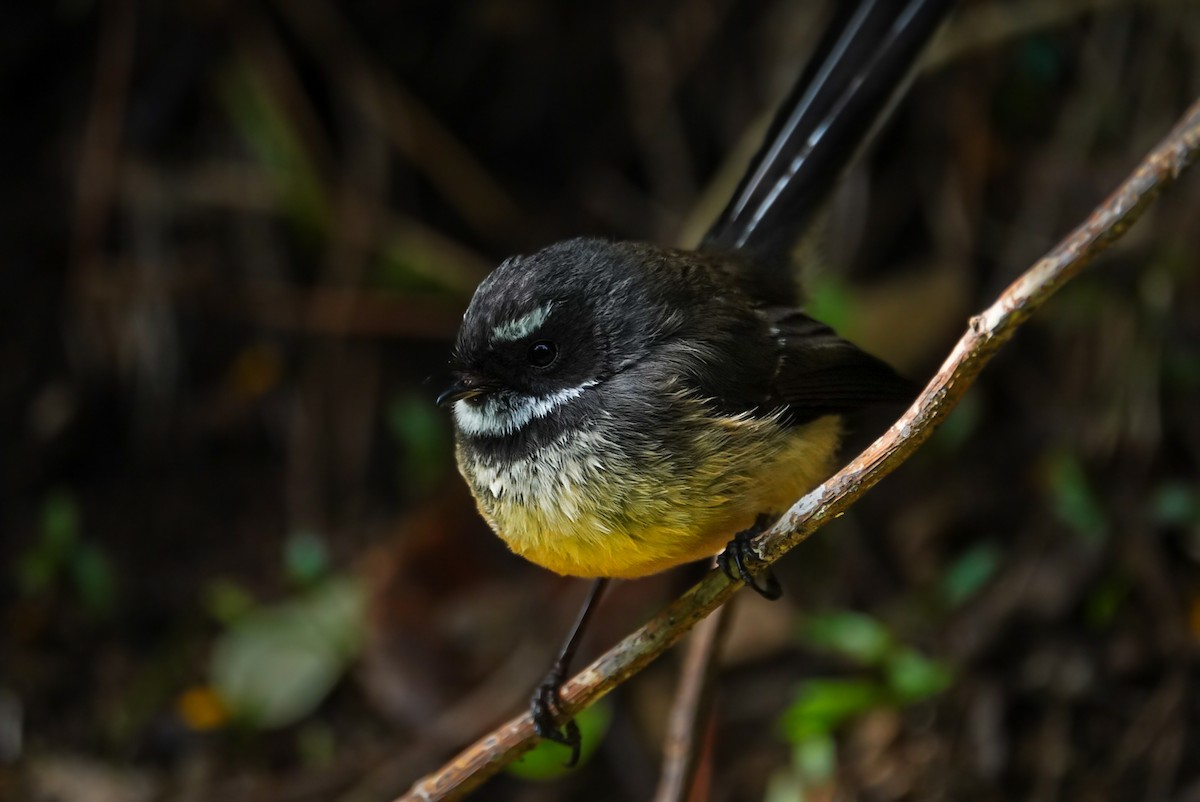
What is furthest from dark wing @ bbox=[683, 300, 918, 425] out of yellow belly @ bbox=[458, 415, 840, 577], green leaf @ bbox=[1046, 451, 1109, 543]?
green leaf @ bbox=[1046, 451, 1109, 543]

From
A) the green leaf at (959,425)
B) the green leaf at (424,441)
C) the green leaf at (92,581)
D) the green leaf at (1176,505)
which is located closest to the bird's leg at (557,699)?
the green leaf at (424,441)

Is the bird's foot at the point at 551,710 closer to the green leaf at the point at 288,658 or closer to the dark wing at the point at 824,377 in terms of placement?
the dark wing at the point at 824,377

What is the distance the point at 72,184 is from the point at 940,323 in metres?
3.87

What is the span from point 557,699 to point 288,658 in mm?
2055

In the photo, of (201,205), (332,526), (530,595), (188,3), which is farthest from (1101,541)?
(188,3)

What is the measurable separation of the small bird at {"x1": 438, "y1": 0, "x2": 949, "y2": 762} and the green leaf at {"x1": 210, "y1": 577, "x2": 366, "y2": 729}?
1.75m

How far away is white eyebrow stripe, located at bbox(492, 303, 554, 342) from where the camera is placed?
2986mm

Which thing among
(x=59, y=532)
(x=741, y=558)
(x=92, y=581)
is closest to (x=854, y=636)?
(x=741, y=558)

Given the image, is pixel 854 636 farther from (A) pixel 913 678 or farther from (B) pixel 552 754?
(B) pixel 552 754

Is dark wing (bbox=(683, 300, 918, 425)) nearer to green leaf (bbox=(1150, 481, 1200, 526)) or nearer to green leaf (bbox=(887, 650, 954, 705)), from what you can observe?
green leaf (bbox=(887, 650, 954, 705))

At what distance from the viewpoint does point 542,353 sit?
3.04 meters

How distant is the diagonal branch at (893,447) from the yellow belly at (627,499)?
5.5 inches

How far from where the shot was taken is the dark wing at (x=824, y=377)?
10.7ft

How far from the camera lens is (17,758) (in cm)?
491
